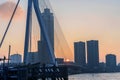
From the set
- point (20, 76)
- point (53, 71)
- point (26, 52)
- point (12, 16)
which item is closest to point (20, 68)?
point (20, 76)

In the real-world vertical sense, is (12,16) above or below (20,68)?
above

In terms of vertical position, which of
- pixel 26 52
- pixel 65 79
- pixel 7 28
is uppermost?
pixel 7 28

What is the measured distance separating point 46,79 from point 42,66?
2.04m

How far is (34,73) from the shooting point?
1823 inches

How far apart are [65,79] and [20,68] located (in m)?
6.26

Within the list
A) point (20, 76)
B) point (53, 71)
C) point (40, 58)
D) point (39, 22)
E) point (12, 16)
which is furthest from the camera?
point (40, 58)

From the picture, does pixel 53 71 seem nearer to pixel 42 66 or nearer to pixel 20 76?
pixel 42 66

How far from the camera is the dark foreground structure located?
4547 centimetres

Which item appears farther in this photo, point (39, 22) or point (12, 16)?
point (12, 16)

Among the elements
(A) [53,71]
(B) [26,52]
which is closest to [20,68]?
(A) [53,71]

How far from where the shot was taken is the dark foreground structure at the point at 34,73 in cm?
4547

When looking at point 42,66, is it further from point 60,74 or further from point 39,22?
point 39,22

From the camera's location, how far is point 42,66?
1884 inches

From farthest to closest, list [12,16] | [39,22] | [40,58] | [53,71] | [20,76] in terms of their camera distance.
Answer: [40,58]
[12,16]
[39,22]
[53,71]
[20,76]
